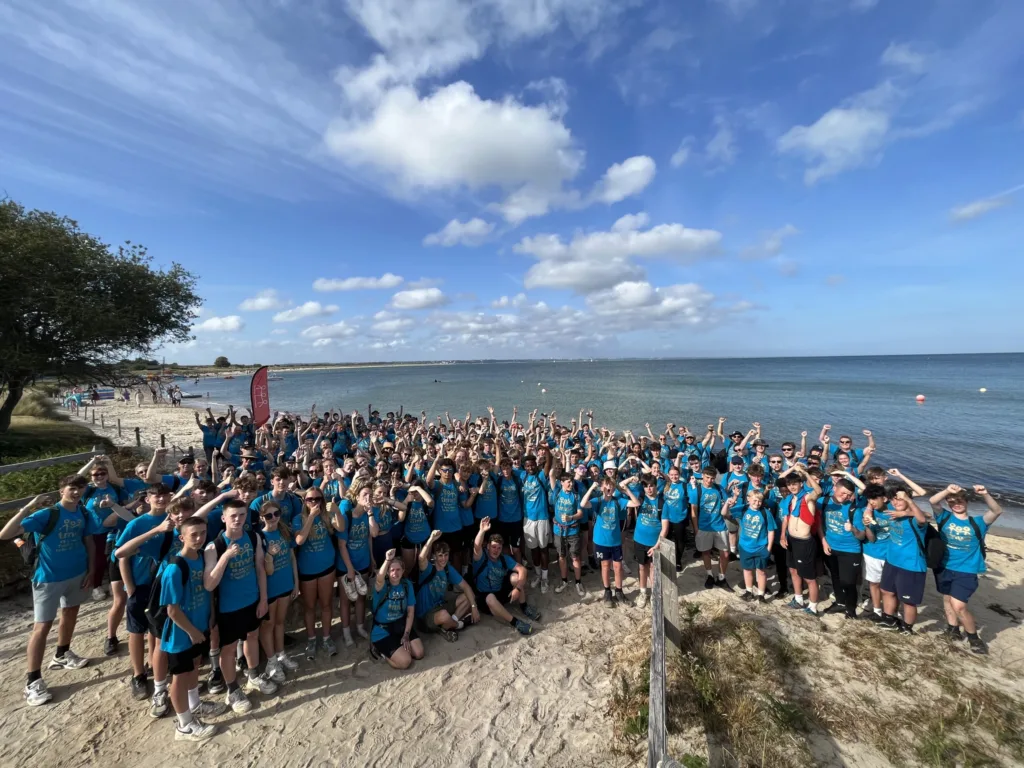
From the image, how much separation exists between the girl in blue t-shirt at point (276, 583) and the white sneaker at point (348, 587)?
1.94 ft

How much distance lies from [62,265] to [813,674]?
20.0 metres

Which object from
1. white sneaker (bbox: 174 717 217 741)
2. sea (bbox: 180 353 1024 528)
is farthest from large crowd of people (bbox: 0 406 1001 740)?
sea (bbox: 180 353 1024 528)

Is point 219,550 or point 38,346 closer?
point 219,550

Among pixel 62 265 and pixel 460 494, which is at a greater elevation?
pixel 62 265

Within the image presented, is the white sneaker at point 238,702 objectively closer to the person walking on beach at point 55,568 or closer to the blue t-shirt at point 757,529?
the person walking on beach at point 55,568

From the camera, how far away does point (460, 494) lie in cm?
701

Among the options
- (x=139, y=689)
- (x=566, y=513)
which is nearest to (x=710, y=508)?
(x=566, y=513)

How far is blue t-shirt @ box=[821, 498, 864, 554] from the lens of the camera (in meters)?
6.09

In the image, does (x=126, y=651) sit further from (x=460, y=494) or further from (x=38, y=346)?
(x=38, y=346)

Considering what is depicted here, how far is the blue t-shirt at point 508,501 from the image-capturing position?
7.43 m

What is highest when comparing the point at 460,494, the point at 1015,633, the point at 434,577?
the point at 460,494

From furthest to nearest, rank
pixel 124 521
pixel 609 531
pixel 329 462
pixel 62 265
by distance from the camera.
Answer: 1. pixel 62 265
2. pixel 329 462
3. pixel 609 531
4. pixel 124 521

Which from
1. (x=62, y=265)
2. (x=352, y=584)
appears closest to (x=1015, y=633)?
(x=352, y=584)

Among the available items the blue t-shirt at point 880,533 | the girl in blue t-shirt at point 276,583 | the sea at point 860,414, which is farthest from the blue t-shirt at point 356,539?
the sea at point 860,414
